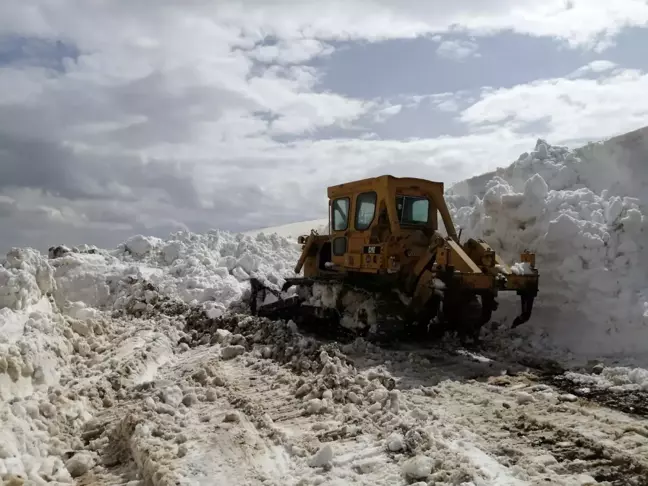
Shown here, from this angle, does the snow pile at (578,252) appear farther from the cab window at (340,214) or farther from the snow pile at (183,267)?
the snow pile at (183,267)

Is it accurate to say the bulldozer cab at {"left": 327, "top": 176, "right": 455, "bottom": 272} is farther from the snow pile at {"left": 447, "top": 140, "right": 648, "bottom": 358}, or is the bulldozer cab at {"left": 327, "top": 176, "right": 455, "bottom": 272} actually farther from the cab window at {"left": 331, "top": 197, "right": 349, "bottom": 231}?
the snow pile at {"left": 447, "top": 140, "right": 648, "bottom": 358}

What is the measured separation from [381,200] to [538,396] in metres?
4.19

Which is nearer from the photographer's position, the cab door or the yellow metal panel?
the yellow metal panel

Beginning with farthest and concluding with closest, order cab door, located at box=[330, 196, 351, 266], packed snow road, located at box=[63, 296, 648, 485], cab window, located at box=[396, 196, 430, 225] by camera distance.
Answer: cab door, located at box=[330, 196, 351, 266] → cab window, located at box=[396, 196, 430, 225] → packed snow road, located at box=[63, 296, 648, 485]

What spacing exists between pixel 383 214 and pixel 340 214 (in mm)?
1208

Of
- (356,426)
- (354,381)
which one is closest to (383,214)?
(354,381)

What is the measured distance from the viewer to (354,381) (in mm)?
6188

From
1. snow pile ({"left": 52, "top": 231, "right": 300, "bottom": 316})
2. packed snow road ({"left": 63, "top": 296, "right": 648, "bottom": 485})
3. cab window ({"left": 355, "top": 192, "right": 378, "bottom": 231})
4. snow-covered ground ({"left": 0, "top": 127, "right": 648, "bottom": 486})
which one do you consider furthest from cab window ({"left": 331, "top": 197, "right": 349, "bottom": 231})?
packed snow road ({"left": 63, "top": 296, "right": 648, "bottom": 485})

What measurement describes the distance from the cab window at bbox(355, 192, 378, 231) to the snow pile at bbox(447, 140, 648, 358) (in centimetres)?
254

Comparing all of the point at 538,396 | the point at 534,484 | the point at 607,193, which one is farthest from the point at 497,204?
the point at 534,484

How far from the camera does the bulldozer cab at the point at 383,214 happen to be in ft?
30.1

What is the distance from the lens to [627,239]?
930cm

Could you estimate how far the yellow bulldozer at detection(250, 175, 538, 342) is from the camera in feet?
27.2

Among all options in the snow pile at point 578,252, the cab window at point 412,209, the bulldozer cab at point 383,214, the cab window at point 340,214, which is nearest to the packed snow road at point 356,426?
the snow pile at point 578,252
